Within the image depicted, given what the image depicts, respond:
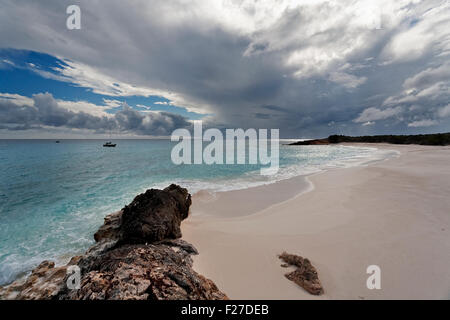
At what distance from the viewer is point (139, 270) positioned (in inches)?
112

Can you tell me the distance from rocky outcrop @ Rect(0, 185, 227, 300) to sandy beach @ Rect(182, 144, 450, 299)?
1045 millimetres

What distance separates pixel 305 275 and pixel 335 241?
225 cm

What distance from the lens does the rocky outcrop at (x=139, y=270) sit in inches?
98.4

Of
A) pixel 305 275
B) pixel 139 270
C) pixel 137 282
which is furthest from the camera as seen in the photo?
pixel 305 275

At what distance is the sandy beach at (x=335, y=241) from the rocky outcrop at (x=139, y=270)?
1045mm

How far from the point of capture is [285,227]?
6566 mm

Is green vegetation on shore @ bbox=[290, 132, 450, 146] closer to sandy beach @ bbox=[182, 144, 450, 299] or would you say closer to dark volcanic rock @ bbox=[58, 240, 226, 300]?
sandy beach @ bbox=[182, 144, 450, 299]

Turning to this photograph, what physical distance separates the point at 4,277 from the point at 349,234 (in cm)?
1172

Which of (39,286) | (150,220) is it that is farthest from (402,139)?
(39,286)

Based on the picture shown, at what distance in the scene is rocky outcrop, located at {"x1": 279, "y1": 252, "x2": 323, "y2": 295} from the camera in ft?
11.9

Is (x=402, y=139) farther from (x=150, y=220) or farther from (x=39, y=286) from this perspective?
(x=39, y=286)

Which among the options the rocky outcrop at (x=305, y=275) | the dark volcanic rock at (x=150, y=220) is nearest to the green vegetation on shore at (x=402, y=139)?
the rocky outcrop at (x=305, y=275)
